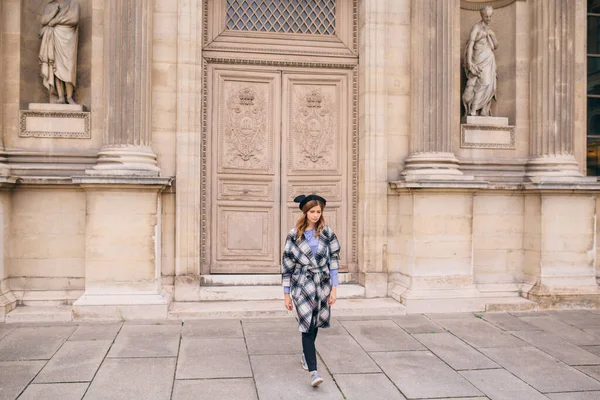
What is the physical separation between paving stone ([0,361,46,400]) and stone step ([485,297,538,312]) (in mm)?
6133

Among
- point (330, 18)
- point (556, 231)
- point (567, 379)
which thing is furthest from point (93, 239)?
point (556, 231)

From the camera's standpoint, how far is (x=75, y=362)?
5793 millimetres

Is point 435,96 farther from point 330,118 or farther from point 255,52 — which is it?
point 255,52

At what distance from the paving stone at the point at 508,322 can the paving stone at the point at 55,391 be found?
5277mm

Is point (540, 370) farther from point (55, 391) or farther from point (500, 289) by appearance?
point (55, 391)

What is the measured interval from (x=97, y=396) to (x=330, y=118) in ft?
18.8

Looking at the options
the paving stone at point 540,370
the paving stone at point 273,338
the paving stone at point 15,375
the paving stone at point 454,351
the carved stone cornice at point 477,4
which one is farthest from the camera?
the carved stone cornice at point 477,4

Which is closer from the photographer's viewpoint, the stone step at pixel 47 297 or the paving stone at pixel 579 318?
the paving stone at pixel 579 318

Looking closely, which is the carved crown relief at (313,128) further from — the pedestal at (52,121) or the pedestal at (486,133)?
the pedestal at (52,121)

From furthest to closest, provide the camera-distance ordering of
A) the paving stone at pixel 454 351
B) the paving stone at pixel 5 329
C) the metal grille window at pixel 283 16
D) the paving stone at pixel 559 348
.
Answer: the metal grille window at pixel 283 16 → the paving stone at pixel 5 329 → the paving stone at pixel 559 348 → the paving stone at pixel 454 351

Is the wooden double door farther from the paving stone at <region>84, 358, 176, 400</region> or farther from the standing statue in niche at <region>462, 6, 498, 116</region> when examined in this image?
the paving stone at <region>84, 358, 176, 400</region>

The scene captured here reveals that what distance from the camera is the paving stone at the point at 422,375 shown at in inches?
201

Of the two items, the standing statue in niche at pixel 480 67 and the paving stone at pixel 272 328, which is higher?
the standing statue in niche at pixel 480 67

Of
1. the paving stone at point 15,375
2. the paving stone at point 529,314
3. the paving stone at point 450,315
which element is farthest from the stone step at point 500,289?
the paving stone at point 15,375
